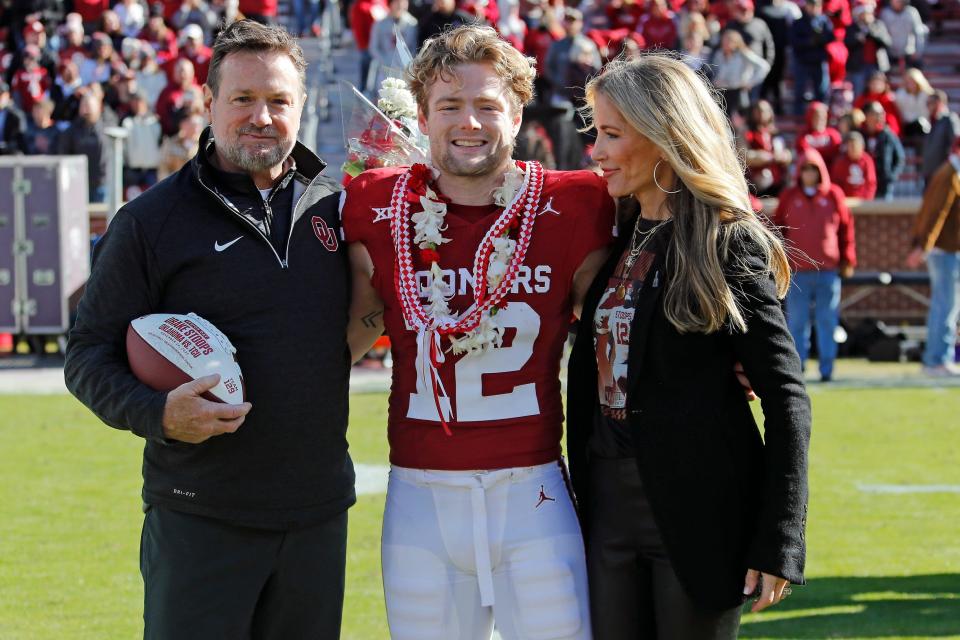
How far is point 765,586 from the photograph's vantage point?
10.9 ft

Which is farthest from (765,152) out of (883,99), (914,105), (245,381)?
(245,381)

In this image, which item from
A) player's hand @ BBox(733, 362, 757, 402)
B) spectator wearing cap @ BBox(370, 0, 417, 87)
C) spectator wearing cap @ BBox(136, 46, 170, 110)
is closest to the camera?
player's hand @ BBox(733, 362, 757, 402)

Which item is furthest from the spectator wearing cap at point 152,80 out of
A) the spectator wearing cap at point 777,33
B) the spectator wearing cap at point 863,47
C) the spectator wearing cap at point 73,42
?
the spectator wearing cap at point 863,47

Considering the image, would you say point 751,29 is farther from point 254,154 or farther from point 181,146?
point 254,154

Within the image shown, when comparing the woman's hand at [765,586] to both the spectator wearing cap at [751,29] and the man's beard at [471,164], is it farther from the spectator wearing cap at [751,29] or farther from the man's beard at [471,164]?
the spectator wearing cap at [751,29]

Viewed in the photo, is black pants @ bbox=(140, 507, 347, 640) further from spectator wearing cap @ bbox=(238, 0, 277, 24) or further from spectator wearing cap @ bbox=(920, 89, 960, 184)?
spectator wearing cap @ bbox=(238, 0, 277, 24)

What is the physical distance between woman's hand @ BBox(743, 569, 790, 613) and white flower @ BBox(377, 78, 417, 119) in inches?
67.7

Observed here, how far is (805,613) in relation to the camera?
5805mm

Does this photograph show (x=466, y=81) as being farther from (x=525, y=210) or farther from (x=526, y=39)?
(x=526, y=39)

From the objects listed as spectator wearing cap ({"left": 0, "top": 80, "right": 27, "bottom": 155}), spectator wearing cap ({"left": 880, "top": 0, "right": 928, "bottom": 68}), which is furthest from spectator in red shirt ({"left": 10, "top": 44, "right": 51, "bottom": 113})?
spectator wearing cap ({"left": 880, "top": 0, "right": 928, "bottom": 68})

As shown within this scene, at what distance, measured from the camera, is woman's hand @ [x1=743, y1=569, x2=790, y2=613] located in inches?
131

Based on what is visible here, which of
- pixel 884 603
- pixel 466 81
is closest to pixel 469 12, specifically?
pixel 884 603

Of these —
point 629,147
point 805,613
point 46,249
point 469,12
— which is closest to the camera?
point 629,147

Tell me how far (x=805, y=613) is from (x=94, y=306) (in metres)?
3.40
